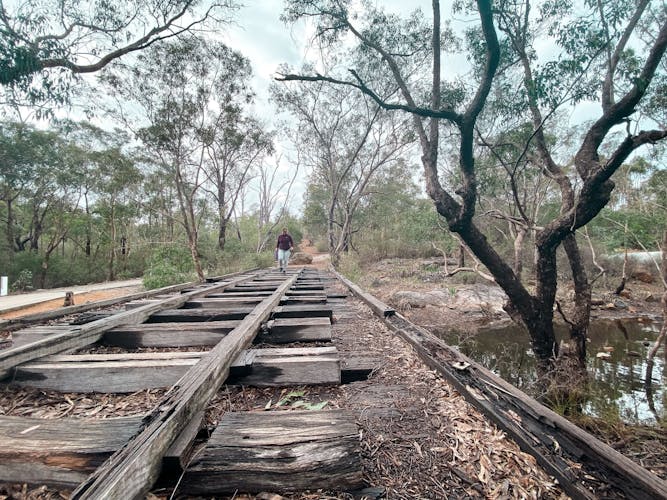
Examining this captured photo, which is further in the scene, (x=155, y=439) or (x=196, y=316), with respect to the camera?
(x=196, y=316)

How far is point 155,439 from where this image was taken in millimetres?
907

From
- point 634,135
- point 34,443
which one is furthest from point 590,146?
point 34,443

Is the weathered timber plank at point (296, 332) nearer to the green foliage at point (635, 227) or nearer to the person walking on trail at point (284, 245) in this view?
the person walking on trail at point (284, 245)

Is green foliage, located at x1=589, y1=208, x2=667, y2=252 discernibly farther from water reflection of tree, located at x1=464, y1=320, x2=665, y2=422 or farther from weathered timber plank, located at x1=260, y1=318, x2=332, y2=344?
weathered timber plank, located at x1=260, y1=318, x2=332, y2=344

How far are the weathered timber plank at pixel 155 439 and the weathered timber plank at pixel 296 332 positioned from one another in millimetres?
771

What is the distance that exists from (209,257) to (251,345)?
15615 mm

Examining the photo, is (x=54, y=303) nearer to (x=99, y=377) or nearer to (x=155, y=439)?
(x=99, y=377)

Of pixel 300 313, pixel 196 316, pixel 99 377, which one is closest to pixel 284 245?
pixel 300 313

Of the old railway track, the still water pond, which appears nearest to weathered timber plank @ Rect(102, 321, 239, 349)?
the old railway track

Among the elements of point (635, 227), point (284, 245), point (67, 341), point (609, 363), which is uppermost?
point (284, 245)

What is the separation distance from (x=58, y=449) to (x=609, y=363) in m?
8.74

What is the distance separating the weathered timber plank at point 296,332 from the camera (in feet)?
7.86

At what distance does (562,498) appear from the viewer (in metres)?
0.99

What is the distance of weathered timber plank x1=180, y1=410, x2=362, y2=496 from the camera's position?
0.94m
